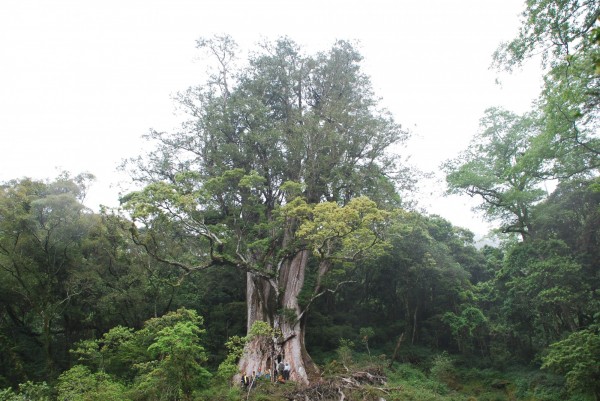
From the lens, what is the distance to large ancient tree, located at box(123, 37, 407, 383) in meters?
13.2

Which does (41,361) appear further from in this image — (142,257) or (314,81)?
(314,81)

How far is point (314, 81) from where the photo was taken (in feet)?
64.0

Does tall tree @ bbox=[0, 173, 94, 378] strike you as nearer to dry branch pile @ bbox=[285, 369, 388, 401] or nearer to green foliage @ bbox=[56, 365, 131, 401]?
green foliage @ bbox=[56, 365, 131, 401]

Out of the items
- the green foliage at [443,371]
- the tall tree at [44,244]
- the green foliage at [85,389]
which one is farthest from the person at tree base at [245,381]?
the green foliage at [443,371]

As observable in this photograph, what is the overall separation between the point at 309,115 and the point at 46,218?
11.3 metres

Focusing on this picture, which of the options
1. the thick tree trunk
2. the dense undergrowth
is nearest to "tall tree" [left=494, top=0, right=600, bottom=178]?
the dense undergrowth

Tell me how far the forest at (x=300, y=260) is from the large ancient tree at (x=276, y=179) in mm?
88

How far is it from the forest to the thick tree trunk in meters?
0.08

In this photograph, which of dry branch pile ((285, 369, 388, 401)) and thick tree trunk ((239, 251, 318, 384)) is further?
thick tree trunk ((239, 251, 318, 384))

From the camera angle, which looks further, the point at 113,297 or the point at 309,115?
the point at 309,115

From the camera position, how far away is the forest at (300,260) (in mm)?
11141

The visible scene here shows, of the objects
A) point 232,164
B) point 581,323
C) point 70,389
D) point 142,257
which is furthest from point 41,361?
point 581,323

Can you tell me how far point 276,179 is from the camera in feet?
56.4

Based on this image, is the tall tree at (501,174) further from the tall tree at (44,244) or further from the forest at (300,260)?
the tall tree at (44,244)
